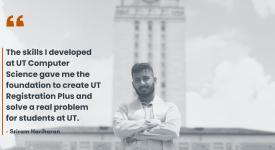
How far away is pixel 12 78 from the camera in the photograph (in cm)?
1452

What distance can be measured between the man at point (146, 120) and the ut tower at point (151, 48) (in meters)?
73.3

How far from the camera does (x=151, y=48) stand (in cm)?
8225

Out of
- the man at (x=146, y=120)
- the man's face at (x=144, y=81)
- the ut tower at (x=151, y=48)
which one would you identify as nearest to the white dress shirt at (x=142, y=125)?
the man at (x=146, y=120)

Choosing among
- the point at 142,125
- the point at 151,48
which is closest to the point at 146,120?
the point at 142,125

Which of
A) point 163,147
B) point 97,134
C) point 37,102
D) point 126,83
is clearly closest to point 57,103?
point 37,102

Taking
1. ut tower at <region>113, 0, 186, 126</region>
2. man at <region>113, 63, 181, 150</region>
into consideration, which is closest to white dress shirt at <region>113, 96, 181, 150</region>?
man at <region>113, 63, 181, 150</region>

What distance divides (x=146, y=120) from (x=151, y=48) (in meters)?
74.7

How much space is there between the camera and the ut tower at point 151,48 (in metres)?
82.2

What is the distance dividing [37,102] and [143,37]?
6870cm

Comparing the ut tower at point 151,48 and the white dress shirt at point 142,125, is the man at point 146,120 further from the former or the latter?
the ut tower at point 151,48

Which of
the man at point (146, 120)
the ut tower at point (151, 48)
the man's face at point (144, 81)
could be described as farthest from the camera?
the ut tower at point (151, 48)

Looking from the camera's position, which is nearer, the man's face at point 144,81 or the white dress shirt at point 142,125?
the white dress shirt at point 142,125

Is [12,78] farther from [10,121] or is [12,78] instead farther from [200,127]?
[200,127]

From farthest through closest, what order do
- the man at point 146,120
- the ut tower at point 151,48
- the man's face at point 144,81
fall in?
1. the ut tower at point 151,48
2. the man's face at point 144,81
3. the man at point 146,120
